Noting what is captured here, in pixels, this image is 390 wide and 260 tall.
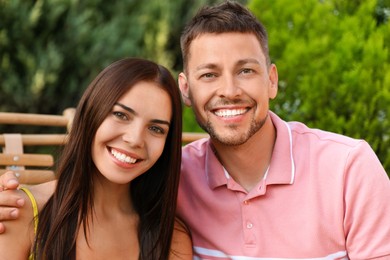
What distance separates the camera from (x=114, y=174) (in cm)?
285

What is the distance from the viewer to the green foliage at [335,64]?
12.8 feet

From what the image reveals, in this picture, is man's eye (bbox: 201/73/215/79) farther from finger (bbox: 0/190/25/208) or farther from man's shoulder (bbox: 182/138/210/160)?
finger (bbox: 0/190/25/208)

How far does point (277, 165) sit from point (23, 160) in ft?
4.21

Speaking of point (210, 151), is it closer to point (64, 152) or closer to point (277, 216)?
point (277, 216)

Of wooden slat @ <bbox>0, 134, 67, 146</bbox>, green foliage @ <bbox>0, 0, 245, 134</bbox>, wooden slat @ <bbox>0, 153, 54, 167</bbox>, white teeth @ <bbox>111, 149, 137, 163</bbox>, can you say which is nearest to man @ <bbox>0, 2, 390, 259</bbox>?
white teeth @ <bbox>111, 149, 137, 163</bbox>

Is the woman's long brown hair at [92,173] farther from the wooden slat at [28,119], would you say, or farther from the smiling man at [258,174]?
the wooden slat at [28,119]

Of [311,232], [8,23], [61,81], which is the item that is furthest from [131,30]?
[311,232]

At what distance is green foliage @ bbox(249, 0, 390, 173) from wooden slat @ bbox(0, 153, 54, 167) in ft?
4.87

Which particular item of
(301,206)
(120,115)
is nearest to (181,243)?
(301,206)

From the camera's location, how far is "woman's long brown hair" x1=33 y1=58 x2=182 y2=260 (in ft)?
9.27

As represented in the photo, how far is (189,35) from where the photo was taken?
10.5ft

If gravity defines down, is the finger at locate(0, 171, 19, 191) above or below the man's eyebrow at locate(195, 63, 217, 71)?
below

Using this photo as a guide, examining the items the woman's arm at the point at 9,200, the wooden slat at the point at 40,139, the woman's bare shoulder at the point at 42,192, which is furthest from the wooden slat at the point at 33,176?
the woman's arm at the point at 9,200

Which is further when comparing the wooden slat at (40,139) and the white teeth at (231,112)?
→ the wooden slat at (40,139)
